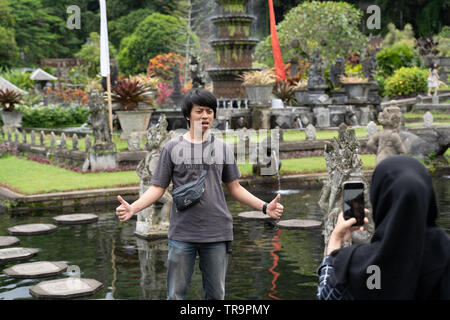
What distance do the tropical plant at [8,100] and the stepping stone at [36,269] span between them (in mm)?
20288

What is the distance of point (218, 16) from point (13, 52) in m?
29.9

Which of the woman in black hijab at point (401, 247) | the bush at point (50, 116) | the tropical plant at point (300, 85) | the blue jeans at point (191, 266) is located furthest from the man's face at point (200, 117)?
the bush at point (50, 116)

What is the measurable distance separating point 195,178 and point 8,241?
5.70 meters

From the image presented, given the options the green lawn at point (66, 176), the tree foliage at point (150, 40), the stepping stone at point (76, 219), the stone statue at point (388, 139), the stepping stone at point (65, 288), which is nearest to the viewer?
the stepping stone at point (65, 288)

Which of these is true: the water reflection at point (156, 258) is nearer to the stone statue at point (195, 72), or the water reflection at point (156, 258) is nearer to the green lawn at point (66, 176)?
the green lawn at point (66, 176)

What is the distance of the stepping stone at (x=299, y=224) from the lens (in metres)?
9.83

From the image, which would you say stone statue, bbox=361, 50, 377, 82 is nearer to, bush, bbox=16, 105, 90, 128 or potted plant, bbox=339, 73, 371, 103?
potted plant, bbox=339, 73, 371, 103

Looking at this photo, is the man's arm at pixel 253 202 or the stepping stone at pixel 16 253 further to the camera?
the stepping stone at pixel 16 253

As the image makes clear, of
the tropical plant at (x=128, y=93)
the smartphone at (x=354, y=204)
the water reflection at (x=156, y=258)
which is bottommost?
the water reflection at (x=156, y=258)

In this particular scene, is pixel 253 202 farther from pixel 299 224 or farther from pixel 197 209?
pixel 299 224

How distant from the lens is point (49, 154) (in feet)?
59.2

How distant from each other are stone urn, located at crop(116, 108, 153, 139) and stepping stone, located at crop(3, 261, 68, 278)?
12.5 metres
